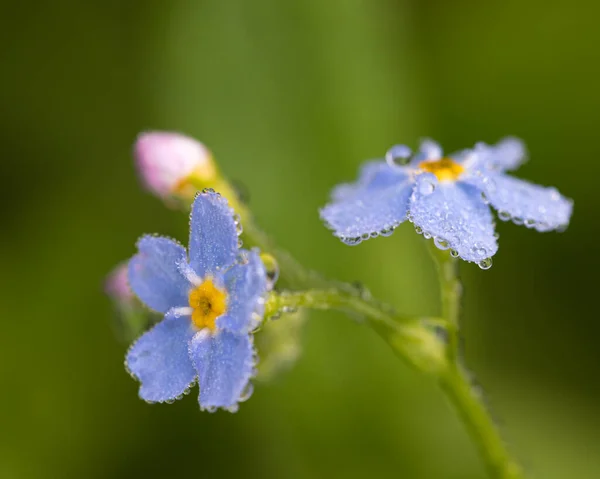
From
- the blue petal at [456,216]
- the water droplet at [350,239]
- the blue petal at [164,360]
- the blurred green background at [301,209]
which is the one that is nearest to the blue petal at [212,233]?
the blue petal at [164,360]

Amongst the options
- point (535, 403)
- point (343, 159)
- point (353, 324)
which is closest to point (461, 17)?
point (343, 159)

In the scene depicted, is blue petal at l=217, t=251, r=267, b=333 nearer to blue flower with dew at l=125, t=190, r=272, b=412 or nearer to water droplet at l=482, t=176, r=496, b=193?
blue flower with dew at l=125, t=190, r=272, b=412

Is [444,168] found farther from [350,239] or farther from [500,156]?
[350,239]

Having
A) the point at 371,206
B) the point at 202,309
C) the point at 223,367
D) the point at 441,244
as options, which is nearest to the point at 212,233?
the point at 202,309

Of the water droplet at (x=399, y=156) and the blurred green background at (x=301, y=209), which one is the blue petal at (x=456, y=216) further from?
the blurred green background at (x=301, y=209)

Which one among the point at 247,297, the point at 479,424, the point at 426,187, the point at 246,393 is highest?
the point at 426,187

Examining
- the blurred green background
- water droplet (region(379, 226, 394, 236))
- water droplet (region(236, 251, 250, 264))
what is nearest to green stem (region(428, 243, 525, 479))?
water droplet (region(379, 226, 394, 236))

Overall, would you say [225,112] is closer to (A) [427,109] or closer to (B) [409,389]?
(A) [427,109]
